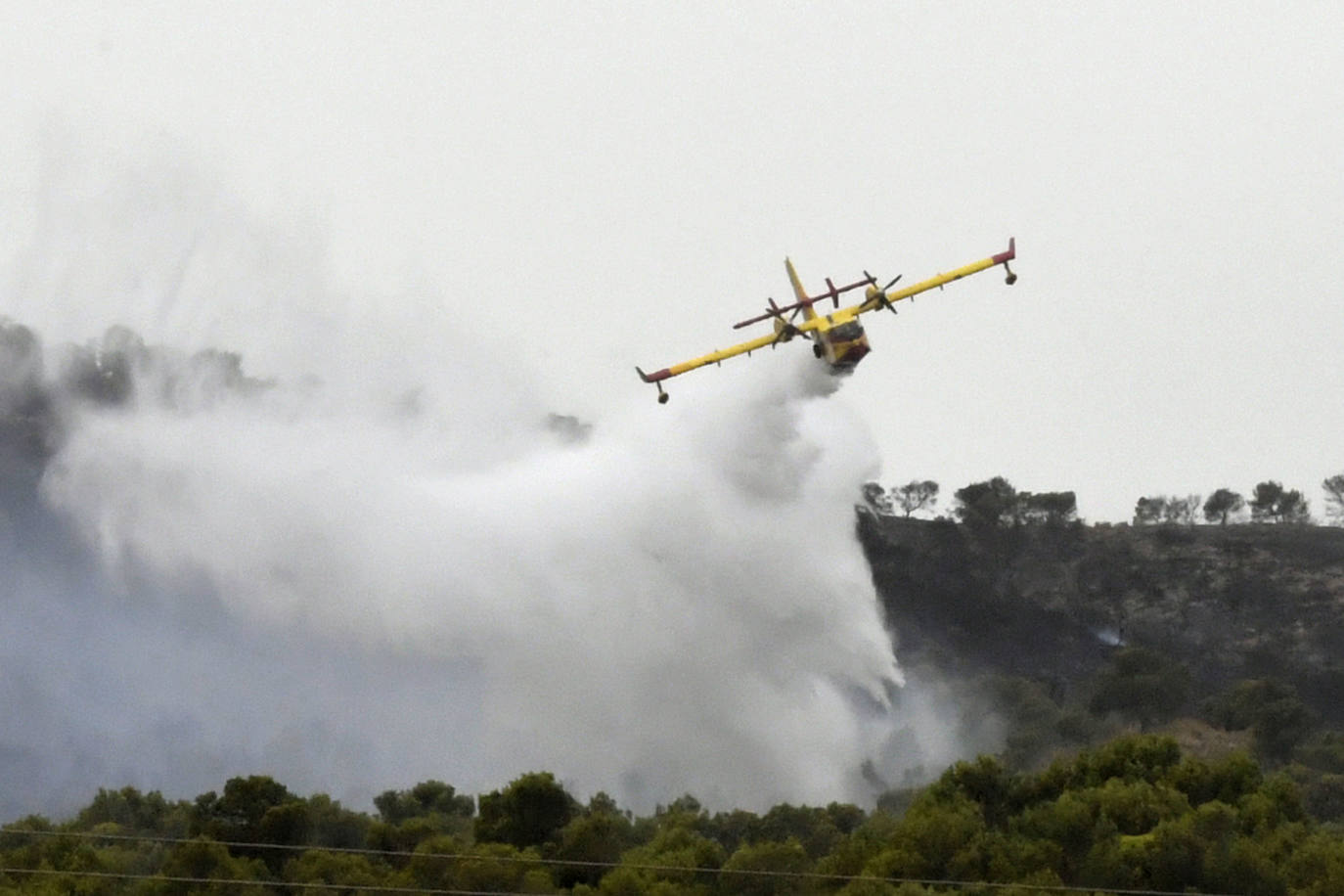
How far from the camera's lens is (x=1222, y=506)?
165250 millimetres

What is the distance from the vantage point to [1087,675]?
131125 mm

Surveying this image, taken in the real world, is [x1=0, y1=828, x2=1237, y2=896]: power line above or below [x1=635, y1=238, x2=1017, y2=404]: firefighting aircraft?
below

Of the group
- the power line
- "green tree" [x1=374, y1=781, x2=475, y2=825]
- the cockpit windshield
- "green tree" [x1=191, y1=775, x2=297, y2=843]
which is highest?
the cockpit windshield

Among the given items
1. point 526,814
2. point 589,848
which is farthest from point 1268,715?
point 589,848

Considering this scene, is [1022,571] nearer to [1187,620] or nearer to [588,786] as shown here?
[1187,620]

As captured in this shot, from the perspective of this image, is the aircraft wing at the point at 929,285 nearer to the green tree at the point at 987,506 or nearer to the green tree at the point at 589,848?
the green tree at the point at 589,848

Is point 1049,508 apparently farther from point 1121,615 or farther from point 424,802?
point 424,802

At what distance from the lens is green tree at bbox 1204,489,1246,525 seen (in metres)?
165

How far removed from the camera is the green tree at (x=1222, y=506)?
165 metres

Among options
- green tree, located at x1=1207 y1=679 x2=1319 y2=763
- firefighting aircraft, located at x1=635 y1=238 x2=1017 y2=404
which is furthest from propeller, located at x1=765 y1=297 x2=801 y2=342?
green tree, located at x1=1207 y1=679 x2=1319 y2=763

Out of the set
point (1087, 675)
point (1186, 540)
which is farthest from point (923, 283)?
point (1186, 540)

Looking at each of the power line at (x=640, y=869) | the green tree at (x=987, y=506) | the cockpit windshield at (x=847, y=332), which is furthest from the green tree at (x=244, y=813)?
the green tree at (x=987, y=506)

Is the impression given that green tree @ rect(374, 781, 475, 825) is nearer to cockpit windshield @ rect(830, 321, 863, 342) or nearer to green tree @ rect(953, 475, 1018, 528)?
cockpit windshield @ rect(830, 321, 863, 342)

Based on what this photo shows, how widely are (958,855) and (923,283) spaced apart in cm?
2815
